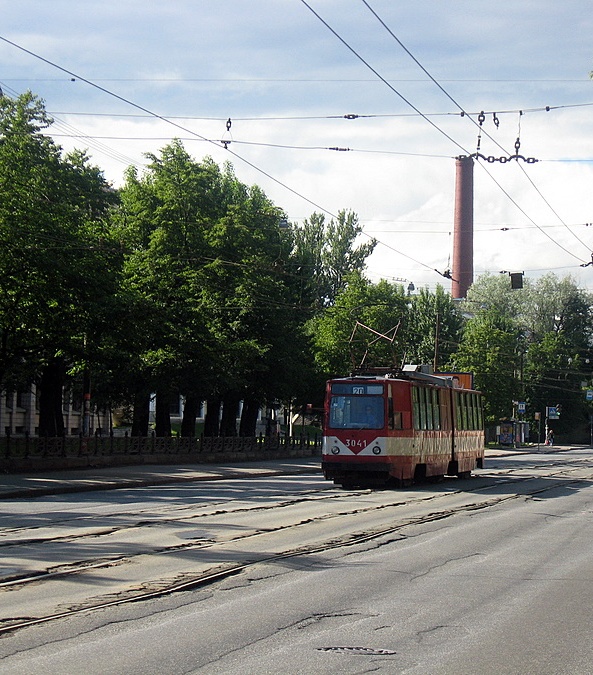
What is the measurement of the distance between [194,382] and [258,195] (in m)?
18.5

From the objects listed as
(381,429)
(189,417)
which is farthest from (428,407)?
(189,417)

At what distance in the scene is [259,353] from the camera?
45000 millimetres

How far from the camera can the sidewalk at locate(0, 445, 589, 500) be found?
987 inches

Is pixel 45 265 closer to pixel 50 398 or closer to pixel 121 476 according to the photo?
pixel 121 476

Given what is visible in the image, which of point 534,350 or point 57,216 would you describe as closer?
point 57,216

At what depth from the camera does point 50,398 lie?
41406mm

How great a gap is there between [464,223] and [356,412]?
7050 centimetres

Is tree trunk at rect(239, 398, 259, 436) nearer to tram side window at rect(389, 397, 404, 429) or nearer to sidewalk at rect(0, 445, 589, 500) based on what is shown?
sidewalk at rect(0, 445, 589, 500)

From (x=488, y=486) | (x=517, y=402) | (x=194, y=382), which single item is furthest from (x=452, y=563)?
(x=517, y=402)

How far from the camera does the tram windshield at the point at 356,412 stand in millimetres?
27594

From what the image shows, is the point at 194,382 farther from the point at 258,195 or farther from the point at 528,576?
the point at 528,576

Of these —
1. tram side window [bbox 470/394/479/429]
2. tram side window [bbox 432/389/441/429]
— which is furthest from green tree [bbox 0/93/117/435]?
→ tram side window [bbox 470/394/479/429]

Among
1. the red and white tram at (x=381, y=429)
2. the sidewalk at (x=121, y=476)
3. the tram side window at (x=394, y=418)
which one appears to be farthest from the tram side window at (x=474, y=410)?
the tram side window at (x=394, y=418)

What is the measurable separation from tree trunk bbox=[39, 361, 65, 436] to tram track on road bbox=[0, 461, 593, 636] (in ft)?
57.7
